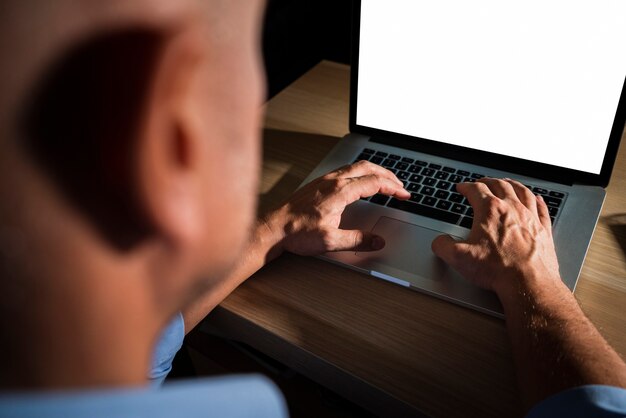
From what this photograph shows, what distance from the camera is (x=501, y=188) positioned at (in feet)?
2.64

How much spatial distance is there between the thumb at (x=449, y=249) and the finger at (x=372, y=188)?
0.12 meters

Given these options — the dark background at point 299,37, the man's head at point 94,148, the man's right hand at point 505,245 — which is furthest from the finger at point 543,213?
the dark background at point 299,37

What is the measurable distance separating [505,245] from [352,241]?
0.21 m

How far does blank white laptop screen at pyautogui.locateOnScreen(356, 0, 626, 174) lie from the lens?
77 centimetres

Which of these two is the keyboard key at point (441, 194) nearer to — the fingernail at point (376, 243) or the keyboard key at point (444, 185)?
the keyboard key at point (444, 185)

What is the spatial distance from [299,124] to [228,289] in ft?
1.64

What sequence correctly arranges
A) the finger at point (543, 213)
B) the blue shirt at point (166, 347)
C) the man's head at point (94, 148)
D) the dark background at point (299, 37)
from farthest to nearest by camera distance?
the dark background at point (299, 37)
the finger at point (543, 213)
the blue shirt at point (166, 347)
the man's head at point (94, 148)

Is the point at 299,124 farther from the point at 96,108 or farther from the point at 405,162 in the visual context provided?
the point at 96,108

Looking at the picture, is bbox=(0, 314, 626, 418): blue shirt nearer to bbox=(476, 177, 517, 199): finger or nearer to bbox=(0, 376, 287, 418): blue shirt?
bbox=(0, 376, 287, 418): blue shirt

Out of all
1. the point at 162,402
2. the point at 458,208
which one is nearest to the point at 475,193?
the point at 458,208

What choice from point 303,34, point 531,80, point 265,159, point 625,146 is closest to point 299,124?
point 265,159

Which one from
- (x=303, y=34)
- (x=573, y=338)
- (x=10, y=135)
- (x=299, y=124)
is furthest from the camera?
(x=303, y=34)

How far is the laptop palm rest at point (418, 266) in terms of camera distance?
688 mm

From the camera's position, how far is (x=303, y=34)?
2041mm
